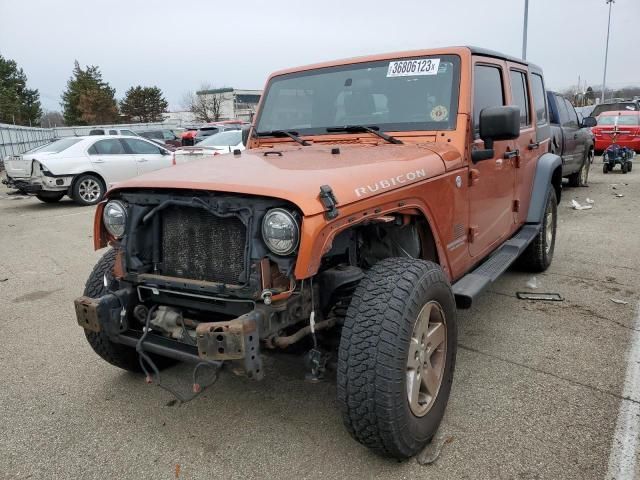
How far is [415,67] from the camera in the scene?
3.62 metres

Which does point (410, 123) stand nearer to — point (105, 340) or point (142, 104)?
point (105, 340)

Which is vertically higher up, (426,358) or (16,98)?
(16,98)

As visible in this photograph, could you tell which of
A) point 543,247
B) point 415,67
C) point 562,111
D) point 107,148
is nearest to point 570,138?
point 562,111

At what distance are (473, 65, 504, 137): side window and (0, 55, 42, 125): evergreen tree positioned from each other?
46.3 m

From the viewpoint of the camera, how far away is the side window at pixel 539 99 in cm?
518

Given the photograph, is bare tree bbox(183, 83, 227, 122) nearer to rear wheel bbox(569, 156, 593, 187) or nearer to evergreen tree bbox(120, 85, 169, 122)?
evergreen tree bbox(120, 85, 169, 122)

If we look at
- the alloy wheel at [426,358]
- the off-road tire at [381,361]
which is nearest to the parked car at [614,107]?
the alloy wheel at [426,358]

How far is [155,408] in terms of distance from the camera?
10.4ft

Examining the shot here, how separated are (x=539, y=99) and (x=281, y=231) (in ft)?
13.5

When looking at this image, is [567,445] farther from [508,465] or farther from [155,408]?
[155,408]

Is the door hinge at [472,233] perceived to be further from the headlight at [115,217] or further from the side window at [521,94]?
the headlight at [115,217]

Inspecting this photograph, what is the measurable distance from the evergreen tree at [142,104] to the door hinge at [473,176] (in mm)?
58614

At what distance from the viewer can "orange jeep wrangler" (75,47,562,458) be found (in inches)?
92.4

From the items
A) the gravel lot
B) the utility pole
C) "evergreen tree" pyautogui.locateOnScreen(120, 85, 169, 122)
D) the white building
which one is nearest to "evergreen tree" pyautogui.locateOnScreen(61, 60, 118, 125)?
"evergreen tree" pyautogui.locateOnScreen(120, 85, 169, 122)
